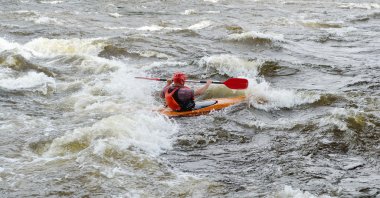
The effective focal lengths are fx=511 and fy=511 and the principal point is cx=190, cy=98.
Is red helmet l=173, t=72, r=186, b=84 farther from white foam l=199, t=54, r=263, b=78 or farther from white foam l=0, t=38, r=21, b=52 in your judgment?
white foam l=0, t=38, r=21, b=52

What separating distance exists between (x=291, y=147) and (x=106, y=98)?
4.12m

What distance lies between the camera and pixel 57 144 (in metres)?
7.46

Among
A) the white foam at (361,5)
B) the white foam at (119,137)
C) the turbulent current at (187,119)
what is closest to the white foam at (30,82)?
the turbulent current at (187,119)

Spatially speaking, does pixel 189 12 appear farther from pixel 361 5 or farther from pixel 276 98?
pixel 276 98

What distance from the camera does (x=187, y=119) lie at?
8977mm

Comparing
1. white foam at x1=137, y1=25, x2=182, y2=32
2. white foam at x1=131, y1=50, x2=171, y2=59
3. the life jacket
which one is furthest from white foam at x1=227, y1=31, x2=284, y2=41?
the life jacket

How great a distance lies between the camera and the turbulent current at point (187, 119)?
643cm

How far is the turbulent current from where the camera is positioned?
6426 millimetres

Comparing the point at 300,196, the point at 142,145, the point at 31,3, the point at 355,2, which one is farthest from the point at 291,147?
the point at 355,2

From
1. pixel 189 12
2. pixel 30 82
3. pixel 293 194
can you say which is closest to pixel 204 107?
pixel 293 194

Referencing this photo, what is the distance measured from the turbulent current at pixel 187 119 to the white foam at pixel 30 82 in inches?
1.8

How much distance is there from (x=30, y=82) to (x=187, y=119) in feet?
13.6

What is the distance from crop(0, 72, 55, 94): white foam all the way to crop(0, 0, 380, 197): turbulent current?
0.04 meters

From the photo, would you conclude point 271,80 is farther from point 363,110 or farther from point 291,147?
point 291,147
